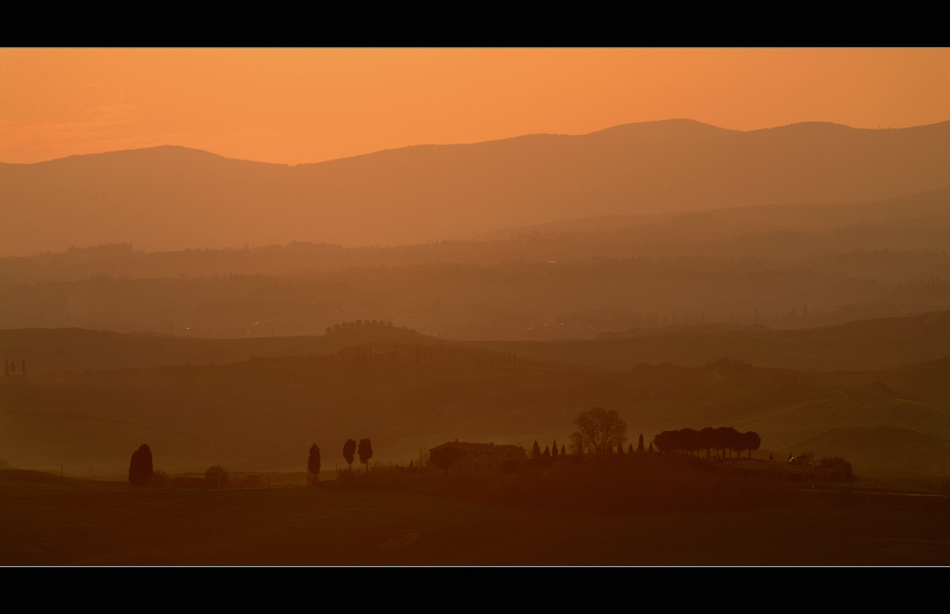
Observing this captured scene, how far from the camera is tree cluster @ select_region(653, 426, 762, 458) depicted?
902 centimetres

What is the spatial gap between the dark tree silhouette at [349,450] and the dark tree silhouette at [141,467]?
7.23 ft

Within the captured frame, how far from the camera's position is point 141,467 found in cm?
913

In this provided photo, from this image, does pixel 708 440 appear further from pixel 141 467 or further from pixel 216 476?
pixel 141 467

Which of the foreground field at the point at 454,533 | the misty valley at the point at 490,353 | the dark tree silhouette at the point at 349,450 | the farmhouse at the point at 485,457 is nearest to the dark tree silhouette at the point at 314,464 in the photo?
the misty valley at the point at 490,353

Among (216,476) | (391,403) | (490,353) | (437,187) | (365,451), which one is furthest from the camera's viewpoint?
(437,187)

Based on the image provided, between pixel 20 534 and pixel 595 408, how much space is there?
21.4 feet

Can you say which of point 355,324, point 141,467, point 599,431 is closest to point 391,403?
point 355,324

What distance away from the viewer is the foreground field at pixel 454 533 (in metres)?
8.42

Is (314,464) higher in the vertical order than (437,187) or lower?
lower

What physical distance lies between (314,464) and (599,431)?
331 centimetres

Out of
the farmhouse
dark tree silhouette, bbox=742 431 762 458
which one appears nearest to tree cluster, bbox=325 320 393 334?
the farmhouse

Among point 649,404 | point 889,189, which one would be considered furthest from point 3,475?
Answer: point 889,189

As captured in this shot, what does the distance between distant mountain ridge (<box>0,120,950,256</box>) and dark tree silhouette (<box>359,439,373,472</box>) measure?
2.45 m

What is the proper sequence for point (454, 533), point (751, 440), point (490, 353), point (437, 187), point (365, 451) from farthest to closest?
point (437, 187) → point (490, 353) → point (365, 451) → point (751, 440) → point (454, 533)
